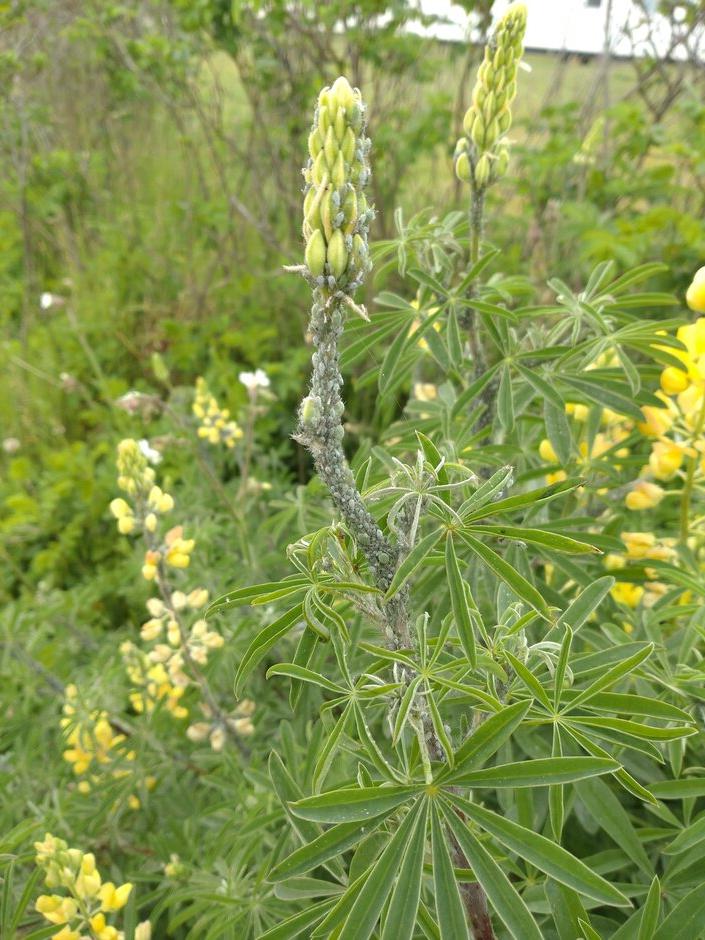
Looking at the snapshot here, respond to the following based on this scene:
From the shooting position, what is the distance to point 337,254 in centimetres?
47

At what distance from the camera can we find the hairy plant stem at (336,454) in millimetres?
481

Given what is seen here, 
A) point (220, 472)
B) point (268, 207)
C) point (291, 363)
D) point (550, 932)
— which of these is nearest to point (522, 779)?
point (550, 932)

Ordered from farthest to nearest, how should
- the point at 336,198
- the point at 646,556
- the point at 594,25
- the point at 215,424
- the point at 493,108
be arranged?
the point at 594,25
the point at 215,424
the point at 646,556
the point at 493,108
the point at 336,198

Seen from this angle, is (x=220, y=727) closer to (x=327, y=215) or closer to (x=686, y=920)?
(x=686, y=920)

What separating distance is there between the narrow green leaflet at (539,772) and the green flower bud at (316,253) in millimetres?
400

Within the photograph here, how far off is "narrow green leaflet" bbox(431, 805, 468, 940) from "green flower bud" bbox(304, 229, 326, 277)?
0.43 m

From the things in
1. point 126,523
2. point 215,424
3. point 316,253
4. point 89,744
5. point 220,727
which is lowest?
point 89,744

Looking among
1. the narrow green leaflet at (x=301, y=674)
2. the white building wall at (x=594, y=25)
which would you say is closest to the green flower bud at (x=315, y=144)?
the narrow green leaflet at (x=301, y=674)

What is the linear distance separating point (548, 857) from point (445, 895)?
0.09 meters

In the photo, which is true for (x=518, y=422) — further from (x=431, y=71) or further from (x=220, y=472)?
(x=431, y=71)

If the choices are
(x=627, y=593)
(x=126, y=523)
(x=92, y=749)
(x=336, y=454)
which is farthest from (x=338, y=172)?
(x=92, y=749)

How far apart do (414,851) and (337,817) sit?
0.07m

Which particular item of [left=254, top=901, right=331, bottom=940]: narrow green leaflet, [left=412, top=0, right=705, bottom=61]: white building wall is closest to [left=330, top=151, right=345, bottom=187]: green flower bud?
[left=254, top=901, right=331, bottom=940]: narrow green leaflet

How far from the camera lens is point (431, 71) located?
3.14 meters
